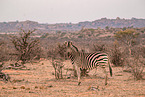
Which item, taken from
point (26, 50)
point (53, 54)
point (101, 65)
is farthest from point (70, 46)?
point (53, 54)

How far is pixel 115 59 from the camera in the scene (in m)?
18.0

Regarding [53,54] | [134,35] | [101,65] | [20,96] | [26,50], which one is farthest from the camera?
[134,35]

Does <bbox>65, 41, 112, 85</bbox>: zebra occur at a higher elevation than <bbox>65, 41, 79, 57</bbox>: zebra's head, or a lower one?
lower

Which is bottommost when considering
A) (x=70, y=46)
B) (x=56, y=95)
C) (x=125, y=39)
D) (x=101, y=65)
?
(x=56, y=95)

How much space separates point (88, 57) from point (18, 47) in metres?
10.2

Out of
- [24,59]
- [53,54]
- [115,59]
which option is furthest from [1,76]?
[53,54]

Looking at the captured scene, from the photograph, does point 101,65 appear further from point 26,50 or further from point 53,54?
point 53,54

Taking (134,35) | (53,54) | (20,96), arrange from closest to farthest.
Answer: (20,96)
(53,54)
(134,35)

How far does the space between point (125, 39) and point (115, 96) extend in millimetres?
37945

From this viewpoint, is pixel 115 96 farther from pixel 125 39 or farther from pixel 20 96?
pixel 125 39

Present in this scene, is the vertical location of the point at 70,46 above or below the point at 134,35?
below

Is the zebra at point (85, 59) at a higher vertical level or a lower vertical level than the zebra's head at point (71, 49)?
lower

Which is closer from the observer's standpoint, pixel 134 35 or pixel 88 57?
pixel 88 57

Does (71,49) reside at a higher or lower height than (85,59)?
higher
